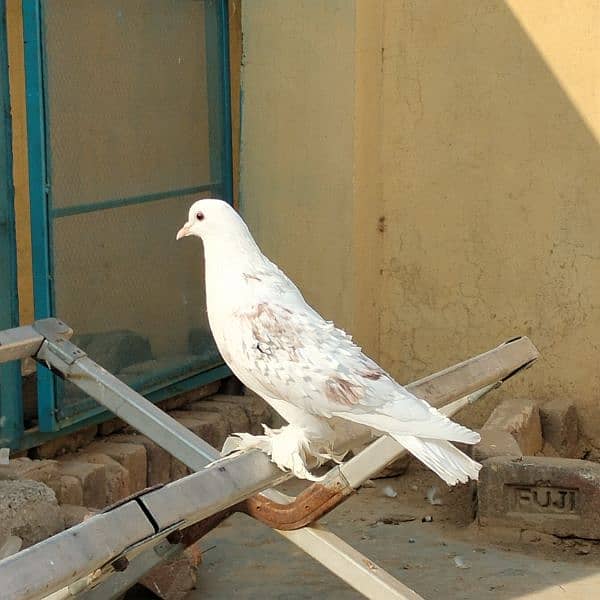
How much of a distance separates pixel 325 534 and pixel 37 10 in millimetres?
2331

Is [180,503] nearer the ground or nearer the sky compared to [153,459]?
nearer the sky

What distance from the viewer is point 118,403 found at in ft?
11.3

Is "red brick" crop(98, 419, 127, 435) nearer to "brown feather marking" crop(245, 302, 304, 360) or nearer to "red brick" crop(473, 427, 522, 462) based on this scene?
"red brick" crop(473, 427, 522, 462)

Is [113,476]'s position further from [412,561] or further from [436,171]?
[436,171]

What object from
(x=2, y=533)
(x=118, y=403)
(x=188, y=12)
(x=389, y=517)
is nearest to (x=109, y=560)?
(x=118, y=403)

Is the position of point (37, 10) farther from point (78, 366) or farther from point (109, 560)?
point (109, 560)

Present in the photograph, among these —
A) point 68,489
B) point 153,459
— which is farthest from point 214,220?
point 153,459

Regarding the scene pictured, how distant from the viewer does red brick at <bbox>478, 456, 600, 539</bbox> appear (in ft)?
16.1

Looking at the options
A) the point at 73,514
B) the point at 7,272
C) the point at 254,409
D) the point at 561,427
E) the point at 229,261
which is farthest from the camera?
the point at 254,409

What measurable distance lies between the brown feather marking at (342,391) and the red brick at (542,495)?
82.9 inches

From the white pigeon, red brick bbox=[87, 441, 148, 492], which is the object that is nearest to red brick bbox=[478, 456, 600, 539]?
red brick bbox=[87, 441, 148, 492]

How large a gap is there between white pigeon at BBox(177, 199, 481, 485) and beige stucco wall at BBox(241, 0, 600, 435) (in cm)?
268

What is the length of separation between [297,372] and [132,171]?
7.99 feet

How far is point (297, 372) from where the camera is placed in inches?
119
